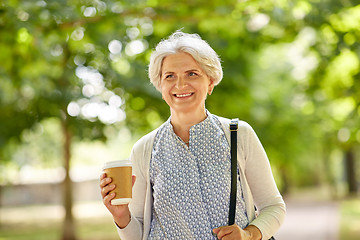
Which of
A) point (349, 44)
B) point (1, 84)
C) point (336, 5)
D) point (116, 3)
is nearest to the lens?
point (116, 3)

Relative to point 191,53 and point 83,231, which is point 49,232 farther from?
point 191,53

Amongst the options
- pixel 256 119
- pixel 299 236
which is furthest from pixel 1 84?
pixel 256 119

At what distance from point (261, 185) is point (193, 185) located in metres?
0.33

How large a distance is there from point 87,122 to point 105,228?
632cm

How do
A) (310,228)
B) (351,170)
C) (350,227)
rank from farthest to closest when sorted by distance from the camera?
(351,170) < (310,228) < (350,227)

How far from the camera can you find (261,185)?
7.86 feet

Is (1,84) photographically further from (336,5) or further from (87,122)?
(336,5)

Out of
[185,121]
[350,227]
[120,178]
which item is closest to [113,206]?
[120,178]

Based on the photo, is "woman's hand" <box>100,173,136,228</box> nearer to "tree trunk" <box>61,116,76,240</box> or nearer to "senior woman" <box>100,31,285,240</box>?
"senior woman" <box>100,31,285,240</box>

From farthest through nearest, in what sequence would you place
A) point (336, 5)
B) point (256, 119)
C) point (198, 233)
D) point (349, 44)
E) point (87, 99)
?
point (256, 119), point (87, 99), point (349, 44), point (336, 5), point (198, 233)

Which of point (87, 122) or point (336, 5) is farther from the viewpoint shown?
point (87, 122)

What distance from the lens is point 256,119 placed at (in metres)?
19.1

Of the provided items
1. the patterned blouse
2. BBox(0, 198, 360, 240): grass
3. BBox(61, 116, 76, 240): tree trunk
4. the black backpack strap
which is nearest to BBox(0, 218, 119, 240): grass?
BBox(0, 198, 360, 240): grass

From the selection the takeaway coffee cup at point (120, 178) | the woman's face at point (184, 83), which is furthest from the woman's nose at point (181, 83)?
the takeaway coffee cup at point (120, 178)
